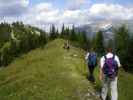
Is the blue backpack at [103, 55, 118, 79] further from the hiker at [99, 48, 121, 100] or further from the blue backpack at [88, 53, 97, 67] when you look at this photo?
the blue backpack at [88, 53, 97, 67]

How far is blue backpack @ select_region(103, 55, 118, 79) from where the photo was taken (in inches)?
832

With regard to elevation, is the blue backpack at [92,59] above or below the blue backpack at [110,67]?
below

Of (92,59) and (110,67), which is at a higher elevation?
(110,67)

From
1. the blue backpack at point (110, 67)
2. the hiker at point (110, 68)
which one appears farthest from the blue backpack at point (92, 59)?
the blue backpack at point (110, 67)

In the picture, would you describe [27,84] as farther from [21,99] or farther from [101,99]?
[101,99]

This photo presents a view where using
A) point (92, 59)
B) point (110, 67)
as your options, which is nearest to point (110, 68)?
point (110, 67)

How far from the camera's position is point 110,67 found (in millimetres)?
21172

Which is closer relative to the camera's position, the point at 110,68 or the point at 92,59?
the point at 110,68

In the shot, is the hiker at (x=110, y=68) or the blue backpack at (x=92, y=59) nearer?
the hiker at (x=110, y=68)

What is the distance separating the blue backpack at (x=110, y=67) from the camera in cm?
2112

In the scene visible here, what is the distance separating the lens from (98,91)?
2683 cm

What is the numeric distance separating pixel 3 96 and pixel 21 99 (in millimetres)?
2583

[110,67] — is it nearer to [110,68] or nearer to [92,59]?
[110,68]

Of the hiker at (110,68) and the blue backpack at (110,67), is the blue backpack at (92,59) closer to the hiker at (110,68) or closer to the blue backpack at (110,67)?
the hiker at (110,68)
